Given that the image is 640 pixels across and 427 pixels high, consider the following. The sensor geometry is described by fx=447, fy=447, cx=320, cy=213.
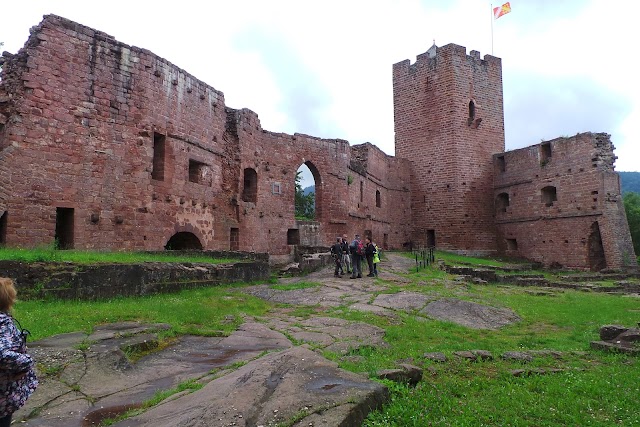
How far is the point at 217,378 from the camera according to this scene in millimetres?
4156

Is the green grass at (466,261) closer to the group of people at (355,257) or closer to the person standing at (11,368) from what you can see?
the group of people at (355,257)

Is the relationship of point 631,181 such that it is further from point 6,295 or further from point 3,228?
point 6,295

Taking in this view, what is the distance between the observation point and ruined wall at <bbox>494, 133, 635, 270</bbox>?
2308 centimetres

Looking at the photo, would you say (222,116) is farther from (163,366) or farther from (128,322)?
(163,366)

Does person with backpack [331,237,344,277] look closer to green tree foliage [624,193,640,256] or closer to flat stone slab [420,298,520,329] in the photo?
flat stone slab [420,298,520,329]

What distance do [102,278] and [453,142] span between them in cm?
2449

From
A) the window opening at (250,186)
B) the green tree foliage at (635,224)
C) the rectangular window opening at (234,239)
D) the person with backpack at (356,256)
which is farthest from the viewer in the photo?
the green tree foliage at (635,224)

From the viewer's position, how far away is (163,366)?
4.92 meters

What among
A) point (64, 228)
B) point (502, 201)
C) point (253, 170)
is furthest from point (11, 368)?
point (502, 201)

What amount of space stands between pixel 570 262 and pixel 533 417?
2398 cm

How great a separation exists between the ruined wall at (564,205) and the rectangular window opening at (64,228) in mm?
23981

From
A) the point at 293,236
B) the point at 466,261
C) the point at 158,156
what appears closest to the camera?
the point at 158,156

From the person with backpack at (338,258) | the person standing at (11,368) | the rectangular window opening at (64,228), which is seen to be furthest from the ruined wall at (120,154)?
the person standing at (11,368)

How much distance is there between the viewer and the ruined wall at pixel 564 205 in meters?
23.1
